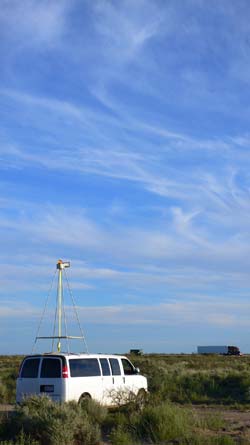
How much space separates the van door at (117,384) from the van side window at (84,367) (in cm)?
71

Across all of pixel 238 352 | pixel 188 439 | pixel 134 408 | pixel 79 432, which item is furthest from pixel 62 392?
pixel 238 352

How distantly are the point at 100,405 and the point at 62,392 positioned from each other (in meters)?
1.07

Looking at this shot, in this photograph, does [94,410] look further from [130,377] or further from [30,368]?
[130,377]

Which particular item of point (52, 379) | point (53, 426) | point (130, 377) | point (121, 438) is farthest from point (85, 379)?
point (121, 438)

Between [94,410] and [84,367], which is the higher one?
[84,367]

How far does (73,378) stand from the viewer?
17.3 m

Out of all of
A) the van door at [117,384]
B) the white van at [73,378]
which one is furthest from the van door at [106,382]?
the van door at [117,384]

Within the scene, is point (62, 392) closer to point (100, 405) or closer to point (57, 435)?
point (100, 405)

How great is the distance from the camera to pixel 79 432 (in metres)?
13.8

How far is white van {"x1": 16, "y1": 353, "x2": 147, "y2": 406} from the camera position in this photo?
56.2 feet

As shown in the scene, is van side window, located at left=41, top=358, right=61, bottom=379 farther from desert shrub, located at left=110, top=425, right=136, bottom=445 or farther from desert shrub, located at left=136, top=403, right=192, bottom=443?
desert shrub, located at left=110, top=425, right=136, bottom=445

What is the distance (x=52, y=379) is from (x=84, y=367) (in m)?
1.08

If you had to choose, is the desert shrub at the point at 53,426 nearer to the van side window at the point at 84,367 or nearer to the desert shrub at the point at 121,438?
the desert shrub at the point at 121,438

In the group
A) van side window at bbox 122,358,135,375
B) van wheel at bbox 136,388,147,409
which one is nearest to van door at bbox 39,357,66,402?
van wheel at bbox 136,388,147,409
